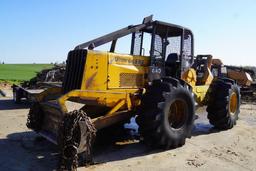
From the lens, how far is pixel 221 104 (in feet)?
32.4

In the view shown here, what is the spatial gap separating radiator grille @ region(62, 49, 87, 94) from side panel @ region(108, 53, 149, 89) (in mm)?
632

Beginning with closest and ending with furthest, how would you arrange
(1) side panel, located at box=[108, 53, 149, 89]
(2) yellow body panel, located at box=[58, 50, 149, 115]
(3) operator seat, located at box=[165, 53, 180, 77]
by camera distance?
(2) yellow body panel, located at box=[58, 50, 149, 115], (1) side panel, located at box=[108, 53, 149, 89], (3) operator seat, located at box=[165, 53, 180, 77]

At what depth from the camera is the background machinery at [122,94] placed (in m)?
6.34

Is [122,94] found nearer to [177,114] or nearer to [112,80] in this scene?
[112,80]

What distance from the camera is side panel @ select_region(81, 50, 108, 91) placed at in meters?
7.16

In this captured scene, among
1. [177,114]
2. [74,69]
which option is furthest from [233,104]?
[74,69]

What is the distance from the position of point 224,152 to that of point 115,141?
2450 millimetres

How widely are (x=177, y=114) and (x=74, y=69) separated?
2.64m

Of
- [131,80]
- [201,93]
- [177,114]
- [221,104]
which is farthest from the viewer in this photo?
[221,104]

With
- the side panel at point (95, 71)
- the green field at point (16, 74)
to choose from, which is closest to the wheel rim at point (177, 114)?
the side panel at point (95, 71)

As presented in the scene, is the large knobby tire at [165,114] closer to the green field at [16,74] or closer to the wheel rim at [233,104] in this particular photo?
the wheel rim at [233,104]

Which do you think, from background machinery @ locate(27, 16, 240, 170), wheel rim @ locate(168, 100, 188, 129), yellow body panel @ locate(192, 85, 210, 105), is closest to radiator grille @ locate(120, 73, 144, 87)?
background machinery @ locate(27, 16, 240, 170)

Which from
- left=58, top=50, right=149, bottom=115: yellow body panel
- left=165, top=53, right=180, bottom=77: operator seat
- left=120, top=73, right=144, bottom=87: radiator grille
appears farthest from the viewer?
left=165, top=53, right=180, bottom=77: operator seat

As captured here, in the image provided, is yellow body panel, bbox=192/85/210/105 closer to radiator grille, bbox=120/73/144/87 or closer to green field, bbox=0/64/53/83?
radiator grille, bbox=120/73/144/87
